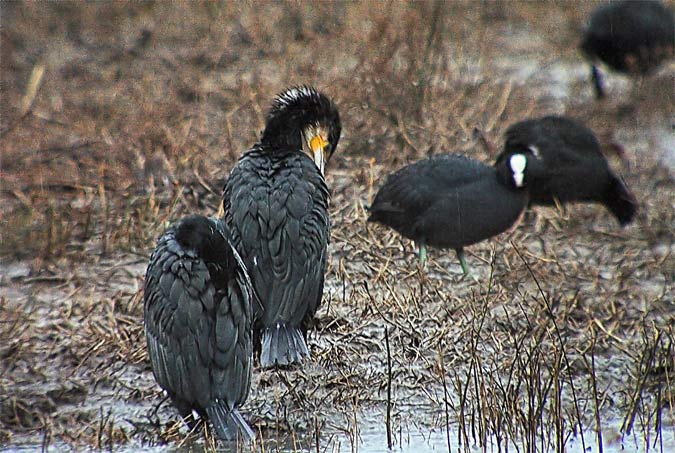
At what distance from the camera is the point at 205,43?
39.9 ft

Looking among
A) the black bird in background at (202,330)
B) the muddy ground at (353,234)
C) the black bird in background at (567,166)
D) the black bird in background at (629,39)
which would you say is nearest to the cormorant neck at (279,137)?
the muddy ground at (353,234)

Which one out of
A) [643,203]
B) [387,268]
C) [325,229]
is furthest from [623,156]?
[325,229]

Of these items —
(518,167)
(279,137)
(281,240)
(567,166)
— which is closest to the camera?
(281,240)

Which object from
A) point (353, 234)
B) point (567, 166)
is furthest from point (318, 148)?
point (567, 166)

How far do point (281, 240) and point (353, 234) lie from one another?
1785 mm

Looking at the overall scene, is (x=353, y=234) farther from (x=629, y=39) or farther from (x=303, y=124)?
(x=629, y=39)

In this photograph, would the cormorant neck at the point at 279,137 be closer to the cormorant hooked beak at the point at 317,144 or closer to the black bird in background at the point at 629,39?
the cormorant hooked beak at the point at 317,144

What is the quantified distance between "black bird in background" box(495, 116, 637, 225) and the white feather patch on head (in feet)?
0.63

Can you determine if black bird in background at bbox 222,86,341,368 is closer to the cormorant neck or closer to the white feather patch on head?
the cormorant neck

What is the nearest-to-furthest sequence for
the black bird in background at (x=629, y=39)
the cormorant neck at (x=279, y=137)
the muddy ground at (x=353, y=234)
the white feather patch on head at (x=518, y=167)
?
the muddy ground at (x=353, y=234)
the cormorant neck at (x=279, y=137)
the white feather patch on head at (x=518, y=167)
the black bird in background at (x=629, y=39)

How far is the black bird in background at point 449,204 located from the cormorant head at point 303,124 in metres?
0.52

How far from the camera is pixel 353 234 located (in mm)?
8148

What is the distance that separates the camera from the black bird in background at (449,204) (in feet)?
24.5

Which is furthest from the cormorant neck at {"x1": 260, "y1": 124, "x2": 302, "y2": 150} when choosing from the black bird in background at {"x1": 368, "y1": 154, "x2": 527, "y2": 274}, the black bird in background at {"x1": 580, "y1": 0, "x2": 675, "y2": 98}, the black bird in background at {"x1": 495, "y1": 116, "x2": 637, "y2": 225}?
the black bird in background at {"x1": 580, "y1": 0, "x2": 675, "y2": 98}
